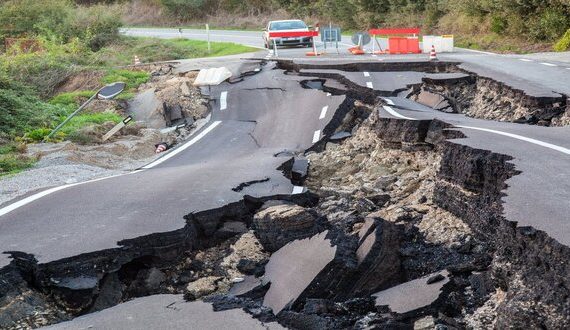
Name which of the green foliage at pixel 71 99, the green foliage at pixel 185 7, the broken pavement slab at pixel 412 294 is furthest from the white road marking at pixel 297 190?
the green foliage at pixel 185 7

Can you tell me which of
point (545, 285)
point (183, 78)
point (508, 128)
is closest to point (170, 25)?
point (183, 78)

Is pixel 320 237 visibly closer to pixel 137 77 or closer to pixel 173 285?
pixel 173 285

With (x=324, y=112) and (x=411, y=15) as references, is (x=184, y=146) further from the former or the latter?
(x=411, y=15)

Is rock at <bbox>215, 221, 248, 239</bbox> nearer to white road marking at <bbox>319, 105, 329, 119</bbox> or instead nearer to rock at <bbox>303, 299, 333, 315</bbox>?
rock at <bbox>303, 299, 333, 315</bbox>

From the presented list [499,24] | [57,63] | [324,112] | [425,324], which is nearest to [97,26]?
[57,63]

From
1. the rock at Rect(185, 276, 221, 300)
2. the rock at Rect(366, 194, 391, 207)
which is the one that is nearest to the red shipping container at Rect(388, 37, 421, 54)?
the rock at Rect(366, 194, 391, 207)

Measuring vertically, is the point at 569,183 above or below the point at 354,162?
above

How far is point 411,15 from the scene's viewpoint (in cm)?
3938

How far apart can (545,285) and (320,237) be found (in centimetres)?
254

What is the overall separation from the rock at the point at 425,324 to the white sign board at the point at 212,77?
16.3 meters

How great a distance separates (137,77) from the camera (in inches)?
989

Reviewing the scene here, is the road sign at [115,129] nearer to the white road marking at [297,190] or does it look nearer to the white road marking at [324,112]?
the white road marking at [324,112]

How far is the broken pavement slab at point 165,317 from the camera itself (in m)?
5.32

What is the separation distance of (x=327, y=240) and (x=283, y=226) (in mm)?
961
